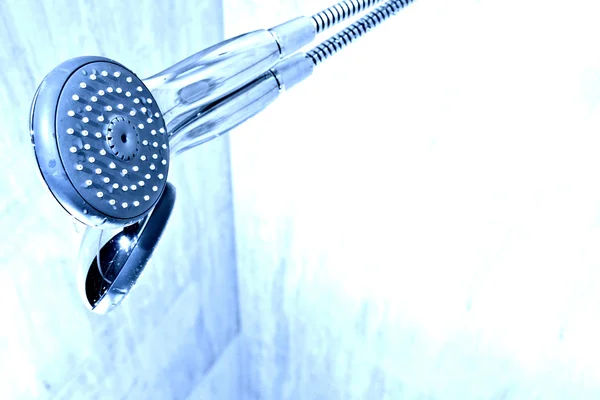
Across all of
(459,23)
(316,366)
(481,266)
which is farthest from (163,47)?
(316,366)

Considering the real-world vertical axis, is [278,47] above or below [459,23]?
below

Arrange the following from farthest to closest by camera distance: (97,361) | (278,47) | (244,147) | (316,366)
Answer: (316,366)
(244,147)
(97,361)
(278,47)

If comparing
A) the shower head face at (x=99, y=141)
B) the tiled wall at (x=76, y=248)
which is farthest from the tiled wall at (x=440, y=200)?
the shower head face at (x=99, y=141)

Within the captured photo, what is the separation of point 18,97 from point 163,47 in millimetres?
184

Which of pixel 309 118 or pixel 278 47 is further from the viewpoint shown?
pixel 309 118

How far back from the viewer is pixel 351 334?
798 mm

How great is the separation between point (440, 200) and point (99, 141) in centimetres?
42

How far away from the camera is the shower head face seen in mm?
272

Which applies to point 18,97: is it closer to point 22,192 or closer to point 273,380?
point 22,192

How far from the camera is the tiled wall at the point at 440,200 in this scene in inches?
20.4

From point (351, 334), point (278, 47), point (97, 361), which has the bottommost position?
point (97, 361)

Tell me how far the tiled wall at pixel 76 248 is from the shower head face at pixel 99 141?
11 centimetres

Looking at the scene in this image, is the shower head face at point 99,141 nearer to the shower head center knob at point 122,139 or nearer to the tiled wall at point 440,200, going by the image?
the shower head center knob at point 122,139

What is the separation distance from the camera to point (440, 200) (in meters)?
0.62
